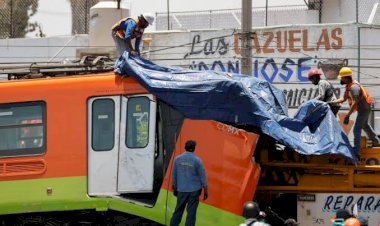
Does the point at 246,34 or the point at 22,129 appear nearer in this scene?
the point at 22,129

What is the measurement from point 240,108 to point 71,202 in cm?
300

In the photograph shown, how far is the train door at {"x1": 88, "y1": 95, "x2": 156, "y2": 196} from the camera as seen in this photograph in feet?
44.3

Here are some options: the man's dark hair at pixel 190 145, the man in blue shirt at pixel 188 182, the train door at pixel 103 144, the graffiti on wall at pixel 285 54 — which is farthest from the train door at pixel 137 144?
the graffiti on wall at pixel 285 54

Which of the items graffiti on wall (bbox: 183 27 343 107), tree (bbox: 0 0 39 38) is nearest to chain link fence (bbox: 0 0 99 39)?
tree (bbox: 0 0 39 38)

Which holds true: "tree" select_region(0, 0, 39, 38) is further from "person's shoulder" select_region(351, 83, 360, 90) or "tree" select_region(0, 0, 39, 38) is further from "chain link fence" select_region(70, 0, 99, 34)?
"person's shoulder" select_region(351, 83, 360, 90)

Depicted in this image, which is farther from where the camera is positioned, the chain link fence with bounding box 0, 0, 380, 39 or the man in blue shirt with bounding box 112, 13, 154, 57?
the chain link fence with bounding box 0, 0, 380, 39

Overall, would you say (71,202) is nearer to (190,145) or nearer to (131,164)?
(131,164)

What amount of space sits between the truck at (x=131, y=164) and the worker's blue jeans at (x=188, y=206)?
8.8 inches

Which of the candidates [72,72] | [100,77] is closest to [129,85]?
[100,77]

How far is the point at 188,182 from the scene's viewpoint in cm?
1299

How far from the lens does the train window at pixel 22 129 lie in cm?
1407

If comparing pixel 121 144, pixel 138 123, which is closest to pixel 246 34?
pixel 138 123

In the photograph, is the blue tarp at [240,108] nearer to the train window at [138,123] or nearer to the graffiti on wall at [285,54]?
the train window at [138,123]

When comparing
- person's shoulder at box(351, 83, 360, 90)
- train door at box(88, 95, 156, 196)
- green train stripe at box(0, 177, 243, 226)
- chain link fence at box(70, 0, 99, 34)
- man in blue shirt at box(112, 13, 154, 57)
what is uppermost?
chain link fence at box(70, 0, 99, 34)
